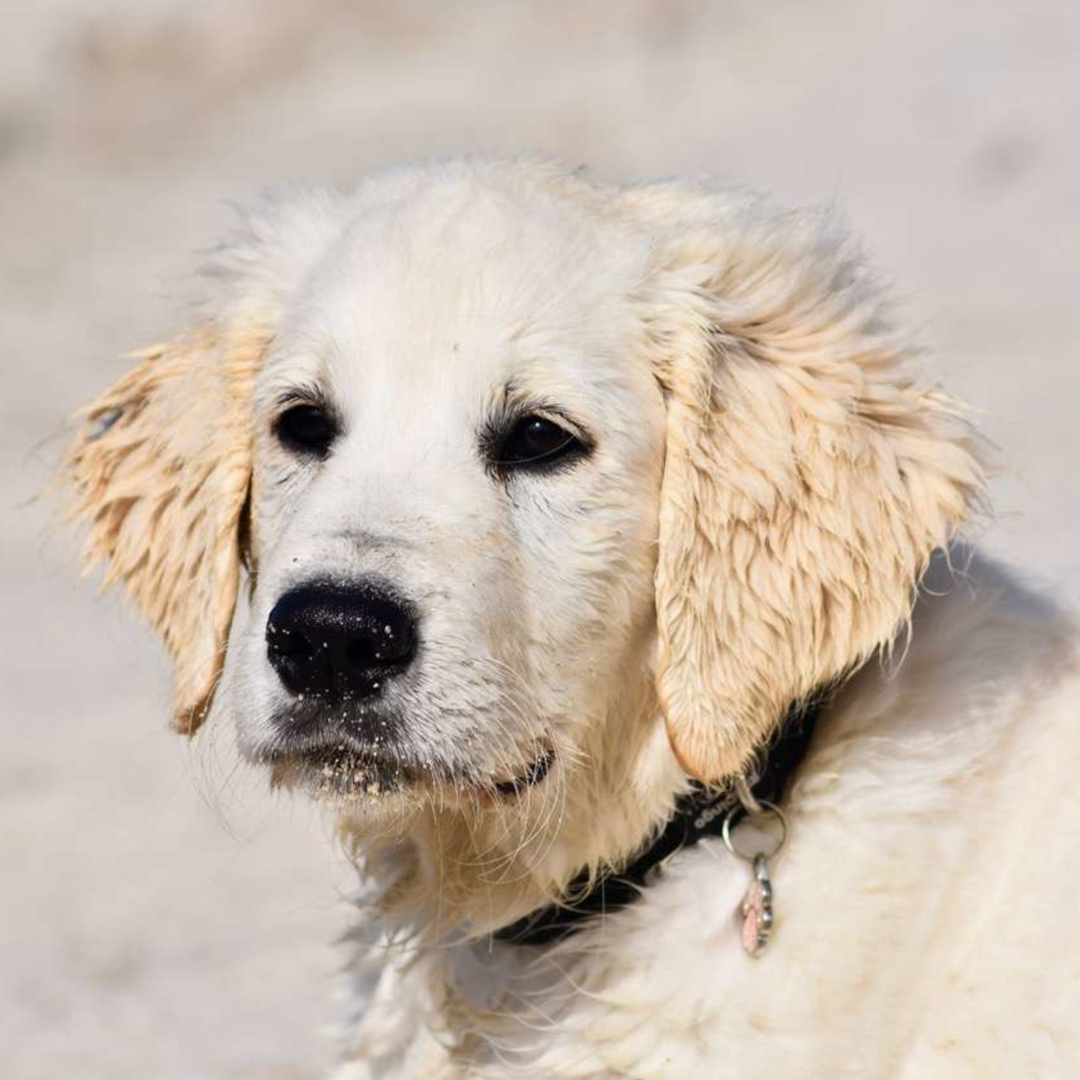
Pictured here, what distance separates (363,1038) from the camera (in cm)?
404

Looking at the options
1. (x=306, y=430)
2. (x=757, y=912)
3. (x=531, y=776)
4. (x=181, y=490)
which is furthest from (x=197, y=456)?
(x=757, y=912)

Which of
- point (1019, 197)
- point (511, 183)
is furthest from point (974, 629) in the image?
point (1019, 197)

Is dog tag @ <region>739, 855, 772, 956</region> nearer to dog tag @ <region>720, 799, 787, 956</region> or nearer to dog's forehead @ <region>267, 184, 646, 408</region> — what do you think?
dog tag @ <region>720, 799, 787, 956</region>

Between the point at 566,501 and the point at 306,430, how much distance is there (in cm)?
55

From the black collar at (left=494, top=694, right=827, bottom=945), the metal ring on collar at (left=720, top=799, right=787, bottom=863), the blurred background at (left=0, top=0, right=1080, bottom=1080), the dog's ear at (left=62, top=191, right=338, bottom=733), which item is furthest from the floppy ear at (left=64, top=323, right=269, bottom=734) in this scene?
the metal ring on collar at (left=720, top=799, right=787, bottom=863)

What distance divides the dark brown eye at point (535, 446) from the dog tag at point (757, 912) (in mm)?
818

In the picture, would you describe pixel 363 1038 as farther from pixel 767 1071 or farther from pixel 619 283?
pixel 619 283

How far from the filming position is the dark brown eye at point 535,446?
12.0 ft

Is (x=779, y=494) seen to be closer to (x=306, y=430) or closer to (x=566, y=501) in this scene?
(x=566, y=501)

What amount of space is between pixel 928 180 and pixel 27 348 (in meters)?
6.51

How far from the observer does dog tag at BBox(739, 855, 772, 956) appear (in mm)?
3477

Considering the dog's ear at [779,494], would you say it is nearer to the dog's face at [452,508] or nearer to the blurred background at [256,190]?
the dog's face at [452,508]

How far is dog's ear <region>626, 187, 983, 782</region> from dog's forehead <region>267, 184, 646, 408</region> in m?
0.13

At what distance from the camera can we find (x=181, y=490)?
4.11 meters
